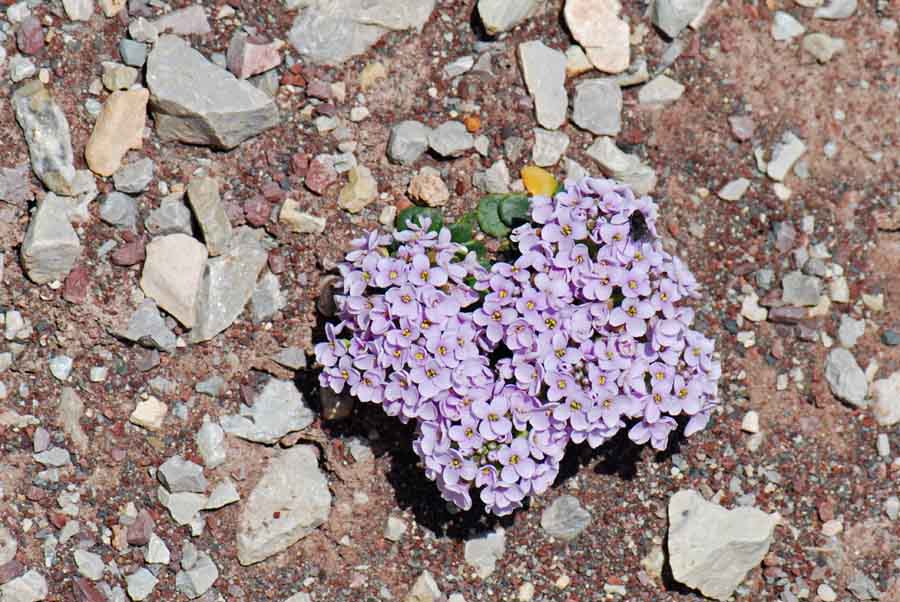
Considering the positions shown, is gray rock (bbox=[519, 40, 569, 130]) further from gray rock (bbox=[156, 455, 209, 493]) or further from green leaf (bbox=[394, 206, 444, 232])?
gray rock (bbox=[156, 455, 209, 493])

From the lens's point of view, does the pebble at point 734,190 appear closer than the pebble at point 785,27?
Yes

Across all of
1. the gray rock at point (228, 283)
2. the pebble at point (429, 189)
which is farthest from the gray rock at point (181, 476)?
the pebble at point (429, 189)

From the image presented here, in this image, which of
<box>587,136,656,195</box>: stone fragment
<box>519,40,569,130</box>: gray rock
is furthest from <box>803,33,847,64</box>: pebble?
<box>519,40,569,130</box>: gray rock

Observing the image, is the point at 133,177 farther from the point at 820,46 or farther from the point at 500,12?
the point at 820,46

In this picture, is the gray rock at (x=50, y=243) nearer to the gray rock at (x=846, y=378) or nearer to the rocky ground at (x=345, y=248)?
the rocky ground at (x=345, y=248)

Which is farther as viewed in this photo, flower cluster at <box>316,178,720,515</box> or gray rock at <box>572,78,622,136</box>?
gray rock at <box>572,78,622,136</box>

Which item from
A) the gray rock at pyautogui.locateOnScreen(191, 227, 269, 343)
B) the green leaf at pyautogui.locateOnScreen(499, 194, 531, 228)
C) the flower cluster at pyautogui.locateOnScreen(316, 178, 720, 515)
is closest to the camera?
the flower cluster at pyautogui.locateOnScreen(316, 178, 720, 515)

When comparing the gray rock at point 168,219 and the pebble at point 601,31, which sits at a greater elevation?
the pebble at point 601,31
